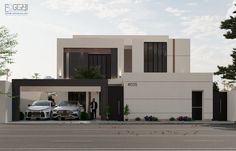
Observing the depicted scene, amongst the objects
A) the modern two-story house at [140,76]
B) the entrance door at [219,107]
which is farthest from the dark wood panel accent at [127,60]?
the entrance door at [219,107]

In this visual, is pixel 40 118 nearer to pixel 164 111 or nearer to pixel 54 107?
pixel 54 107

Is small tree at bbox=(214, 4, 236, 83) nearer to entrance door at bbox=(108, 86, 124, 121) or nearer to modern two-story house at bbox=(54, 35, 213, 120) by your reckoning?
modern two-story house at bbox=(54, 35, 213, 120)

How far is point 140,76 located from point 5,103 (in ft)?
34.4

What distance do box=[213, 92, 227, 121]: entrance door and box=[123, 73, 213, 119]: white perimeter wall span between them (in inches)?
32.1

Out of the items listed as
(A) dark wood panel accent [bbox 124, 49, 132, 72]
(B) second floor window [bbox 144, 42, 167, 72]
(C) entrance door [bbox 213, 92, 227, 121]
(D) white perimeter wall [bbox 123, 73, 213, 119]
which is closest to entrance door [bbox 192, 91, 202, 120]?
(D) white perimeter wall [bbox 123, 73, 213, 119]

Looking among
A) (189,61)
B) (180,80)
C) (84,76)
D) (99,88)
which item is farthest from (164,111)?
(189,61)

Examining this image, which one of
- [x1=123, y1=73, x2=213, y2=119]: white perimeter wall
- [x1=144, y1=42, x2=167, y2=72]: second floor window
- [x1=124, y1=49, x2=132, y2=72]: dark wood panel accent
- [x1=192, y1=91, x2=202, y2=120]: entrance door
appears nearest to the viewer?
[x1=123, y1=73, x2=213, y2=119]: white perimeter wall

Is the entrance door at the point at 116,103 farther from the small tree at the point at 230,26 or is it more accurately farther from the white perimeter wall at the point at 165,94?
the small tree at the point at 230,26

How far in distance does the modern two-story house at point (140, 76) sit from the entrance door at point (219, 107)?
0.83 meters

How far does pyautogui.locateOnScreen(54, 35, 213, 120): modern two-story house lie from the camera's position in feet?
137

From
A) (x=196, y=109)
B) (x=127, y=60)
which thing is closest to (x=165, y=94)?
(x=196, y=109)

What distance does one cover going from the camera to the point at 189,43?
75812 millimetres

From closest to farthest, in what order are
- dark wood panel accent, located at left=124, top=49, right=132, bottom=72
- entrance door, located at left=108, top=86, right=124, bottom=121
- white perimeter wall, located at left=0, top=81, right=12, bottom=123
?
white perimeter wall, located at left=0, top=81, right=12, bottom=123, entrance door, located at left=108, top=86, right=124, bottom=121, dark wood panel accent, located at left=124, top=49, right=132, bottom=72

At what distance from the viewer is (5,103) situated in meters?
39.2
